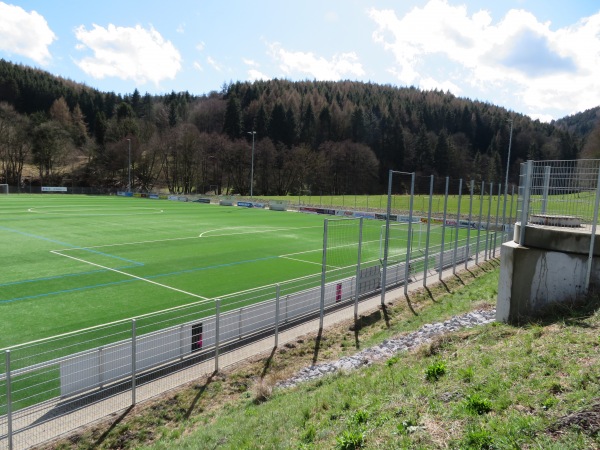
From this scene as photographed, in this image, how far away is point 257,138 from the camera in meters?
111

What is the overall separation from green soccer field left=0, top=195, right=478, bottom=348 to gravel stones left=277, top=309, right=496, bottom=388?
7018 millimetres

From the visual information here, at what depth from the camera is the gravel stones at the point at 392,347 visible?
980 cm

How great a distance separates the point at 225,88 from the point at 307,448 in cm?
15488

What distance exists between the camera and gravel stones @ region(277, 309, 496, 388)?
980 cm

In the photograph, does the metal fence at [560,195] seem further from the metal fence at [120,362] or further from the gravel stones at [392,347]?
the metal fence at [120,362]

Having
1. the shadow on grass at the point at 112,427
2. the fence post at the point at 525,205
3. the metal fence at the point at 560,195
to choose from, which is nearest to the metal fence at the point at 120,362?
the shadow on grass at the point at 112,427

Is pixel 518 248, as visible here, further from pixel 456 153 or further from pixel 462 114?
pixel 462 114

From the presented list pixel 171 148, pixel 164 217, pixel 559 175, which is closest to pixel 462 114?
pixel 171 148

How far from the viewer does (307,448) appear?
5.56 m

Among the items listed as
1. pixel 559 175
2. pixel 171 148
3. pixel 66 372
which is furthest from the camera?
pixel 171 148

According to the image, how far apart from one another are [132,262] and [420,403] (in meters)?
18.9

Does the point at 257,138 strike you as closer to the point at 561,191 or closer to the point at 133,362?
the point at 561,191

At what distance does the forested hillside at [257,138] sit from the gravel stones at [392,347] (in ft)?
215

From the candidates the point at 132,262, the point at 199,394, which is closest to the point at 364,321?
the point at 199,394
